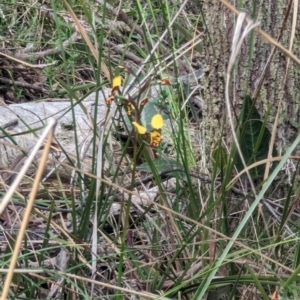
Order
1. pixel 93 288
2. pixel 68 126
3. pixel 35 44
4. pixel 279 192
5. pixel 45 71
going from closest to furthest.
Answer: pixel 93 288 < pixel 279 192 < pixel 68 126 < pixel 45 71 < pixel 35 44

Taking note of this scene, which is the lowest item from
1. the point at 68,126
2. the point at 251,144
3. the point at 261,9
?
the point at 68,126

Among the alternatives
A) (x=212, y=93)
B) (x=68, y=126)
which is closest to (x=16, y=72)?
(x=68, y=126)

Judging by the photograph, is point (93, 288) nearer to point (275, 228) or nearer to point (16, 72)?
point (275, 228)

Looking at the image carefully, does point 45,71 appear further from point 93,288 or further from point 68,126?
point 93,288

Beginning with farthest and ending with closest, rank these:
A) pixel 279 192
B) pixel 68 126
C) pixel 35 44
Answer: pixel 35 44
pixel 68 126
pixel 279 192

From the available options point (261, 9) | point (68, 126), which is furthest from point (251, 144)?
point (68, 126)

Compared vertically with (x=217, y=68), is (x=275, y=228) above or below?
below

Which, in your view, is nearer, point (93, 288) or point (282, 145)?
point (93, 288)

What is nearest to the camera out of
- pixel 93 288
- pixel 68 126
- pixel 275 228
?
pixel 93 288

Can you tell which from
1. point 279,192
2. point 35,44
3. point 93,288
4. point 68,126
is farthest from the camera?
point 35,44
